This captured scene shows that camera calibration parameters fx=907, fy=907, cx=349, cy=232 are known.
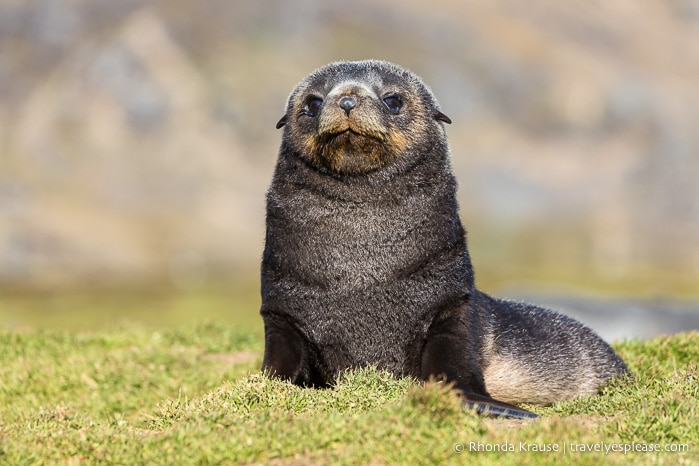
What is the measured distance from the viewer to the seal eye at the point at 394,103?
7320 mm

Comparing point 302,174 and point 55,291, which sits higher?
point 302,174

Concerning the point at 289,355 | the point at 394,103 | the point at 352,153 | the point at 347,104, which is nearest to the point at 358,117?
the point at 347,104

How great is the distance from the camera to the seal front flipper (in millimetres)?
6840

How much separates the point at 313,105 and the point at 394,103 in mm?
661

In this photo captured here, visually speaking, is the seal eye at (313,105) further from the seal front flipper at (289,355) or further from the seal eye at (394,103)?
the seal front flipper at (289,355)

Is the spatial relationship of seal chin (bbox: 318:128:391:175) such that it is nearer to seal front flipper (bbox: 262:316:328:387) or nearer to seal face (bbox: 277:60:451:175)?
seal face (bbox: 277:60:451:175)

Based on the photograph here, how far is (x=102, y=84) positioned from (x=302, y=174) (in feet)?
450

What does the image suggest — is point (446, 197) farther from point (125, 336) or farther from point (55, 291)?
point (55, 291)

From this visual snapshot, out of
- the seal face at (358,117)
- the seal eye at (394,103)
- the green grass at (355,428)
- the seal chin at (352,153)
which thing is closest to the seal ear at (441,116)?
the seal face at (358,117)

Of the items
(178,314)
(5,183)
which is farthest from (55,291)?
(178,314)

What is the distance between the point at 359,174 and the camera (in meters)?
7.11

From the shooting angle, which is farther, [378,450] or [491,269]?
[491,269]

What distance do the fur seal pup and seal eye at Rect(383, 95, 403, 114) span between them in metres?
0.02

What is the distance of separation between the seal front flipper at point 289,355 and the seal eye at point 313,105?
5.59 ft
